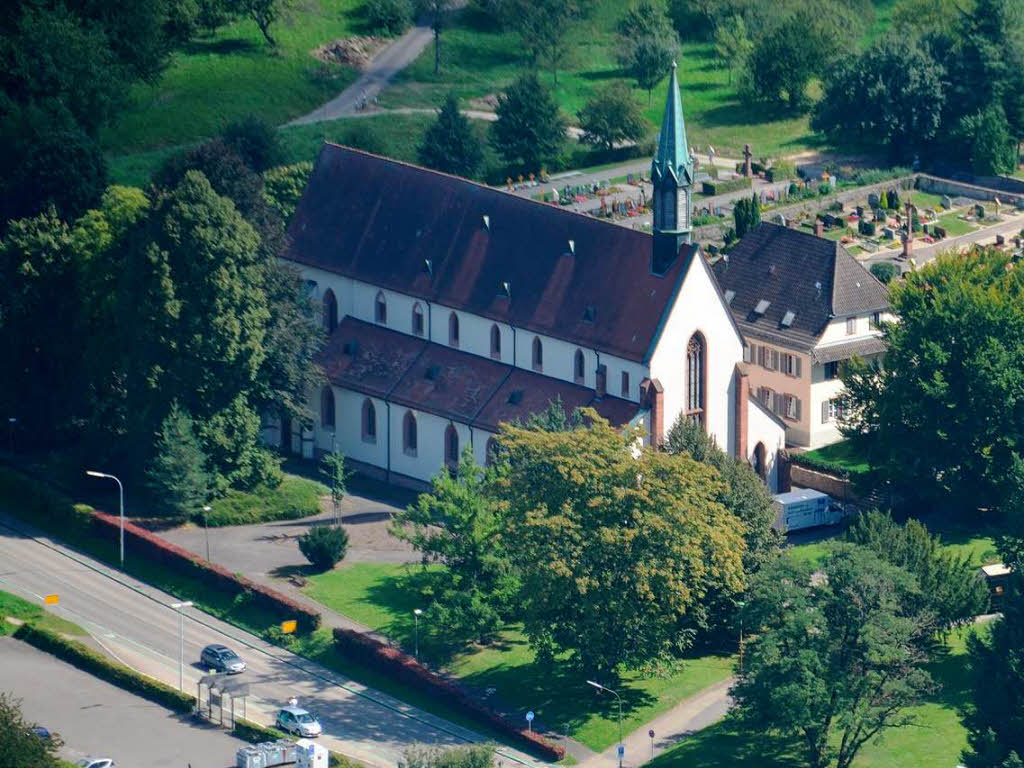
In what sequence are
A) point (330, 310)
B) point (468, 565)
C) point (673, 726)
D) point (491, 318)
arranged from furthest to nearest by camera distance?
point (330, 310)
point (491, 318)
point (468, 565)
point (673, 726)

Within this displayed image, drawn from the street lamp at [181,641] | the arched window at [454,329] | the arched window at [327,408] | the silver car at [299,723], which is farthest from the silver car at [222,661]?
the arched window at [454,329]

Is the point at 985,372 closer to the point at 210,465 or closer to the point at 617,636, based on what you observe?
the point at 617,636

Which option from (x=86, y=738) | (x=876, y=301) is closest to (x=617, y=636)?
(x=86, y=738)

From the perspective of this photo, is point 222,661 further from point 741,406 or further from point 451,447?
point 741,406

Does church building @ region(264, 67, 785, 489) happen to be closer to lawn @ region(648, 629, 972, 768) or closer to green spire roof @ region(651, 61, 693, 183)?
green spire roof @ region(651, 61, 693, 183)

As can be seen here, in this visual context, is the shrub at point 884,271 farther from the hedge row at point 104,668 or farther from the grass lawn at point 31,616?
the hedge row at point 104,668

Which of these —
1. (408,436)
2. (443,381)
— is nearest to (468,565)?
(408,436)

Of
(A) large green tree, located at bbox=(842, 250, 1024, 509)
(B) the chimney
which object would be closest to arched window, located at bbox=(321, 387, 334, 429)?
(B) the chimney
